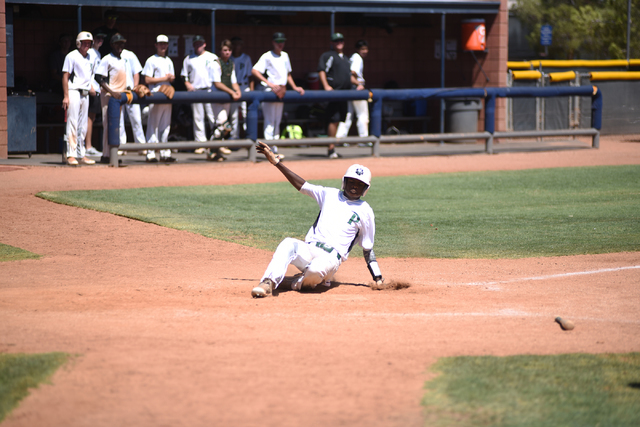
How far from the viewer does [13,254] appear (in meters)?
7.45

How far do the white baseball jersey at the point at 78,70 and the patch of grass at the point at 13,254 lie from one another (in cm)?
582

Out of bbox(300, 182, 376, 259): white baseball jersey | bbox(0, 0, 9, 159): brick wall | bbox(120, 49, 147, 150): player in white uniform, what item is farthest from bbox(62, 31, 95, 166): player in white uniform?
bbox(300, 182, 376, 259): white baseball jersey

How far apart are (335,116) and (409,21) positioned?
6860 millimetres

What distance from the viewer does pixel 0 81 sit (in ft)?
46.5

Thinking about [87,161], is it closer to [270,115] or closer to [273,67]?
[270,115]

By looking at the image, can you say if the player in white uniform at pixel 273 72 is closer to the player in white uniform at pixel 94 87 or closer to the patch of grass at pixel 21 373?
the player in white uniform at pixel 94 87

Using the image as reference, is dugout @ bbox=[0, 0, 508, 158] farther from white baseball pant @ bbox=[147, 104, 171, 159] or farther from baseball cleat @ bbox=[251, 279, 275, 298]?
baseball cleat @ bbox=[251, 279, 275, 298]

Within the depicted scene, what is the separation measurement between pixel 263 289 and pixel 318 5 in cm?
1298

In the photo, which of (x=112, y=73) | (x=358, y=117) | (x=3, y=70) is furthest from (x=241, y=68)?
(x=3, y=70)

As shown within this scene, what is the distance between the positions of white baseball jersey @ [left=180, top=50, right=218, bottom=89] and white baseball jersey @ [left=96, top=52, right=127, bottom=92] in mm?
1527

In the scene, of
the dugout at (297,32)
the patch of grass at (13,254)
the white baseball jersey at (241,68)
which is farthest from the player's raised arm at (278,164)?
the white baseball jersey at (241,68)

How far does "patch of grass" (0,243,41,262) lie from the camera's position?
7.29 m

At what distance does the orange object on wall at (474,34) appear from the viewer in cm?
1952

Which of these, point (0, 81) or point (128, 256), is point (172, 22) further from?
point (128, 256)
